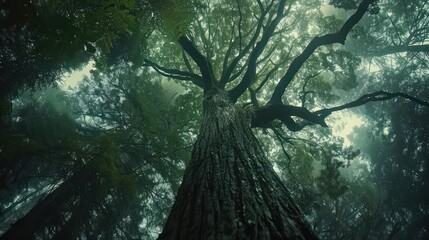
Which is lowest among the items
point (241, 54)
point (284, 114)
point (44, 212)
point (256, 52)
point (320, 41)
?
point (44, 212)

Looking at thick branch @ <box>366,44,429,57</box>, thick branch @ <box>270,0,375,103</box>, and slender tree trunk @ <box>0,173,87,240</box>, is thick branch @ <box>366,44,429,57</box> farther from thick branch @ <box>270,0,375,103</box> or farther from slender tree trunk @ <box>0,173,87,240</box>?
slender tree trunk @ <box>0,173,87,240</box>

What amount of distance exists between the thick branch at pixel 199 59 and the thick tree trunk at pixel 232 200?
3173 mm

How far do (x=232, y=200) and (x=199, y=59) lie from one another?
14.8 ft

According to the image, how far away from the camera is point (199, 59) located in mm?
5941

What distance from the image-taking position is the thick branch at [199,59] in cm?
569

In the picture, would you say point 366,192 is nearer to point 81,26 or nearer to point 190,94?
point 190,94

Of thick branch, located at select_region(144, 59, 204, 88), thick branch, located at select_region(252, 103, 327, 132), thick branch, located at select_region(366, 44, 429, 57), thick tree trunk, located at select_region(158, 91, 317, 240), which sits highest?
thick branch, located at select_region(366, 44, 429, 57)

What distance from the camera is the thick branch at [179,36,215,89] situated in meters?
5.69

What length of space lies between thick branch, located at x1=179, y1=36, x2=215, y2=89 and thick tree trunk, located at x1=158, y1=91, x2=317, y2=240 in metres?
3.17

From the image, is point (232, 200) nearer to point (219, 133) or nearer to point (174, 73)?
point (219, 133)

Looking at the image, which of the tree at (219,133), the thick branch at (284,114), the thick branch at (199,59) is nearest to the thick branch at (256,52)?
the tree at (219,133)

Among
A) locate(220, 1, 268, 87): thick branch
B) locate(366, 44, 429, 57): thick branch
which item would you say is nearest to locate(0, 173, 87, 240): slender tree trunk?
locate(220, 1, 268, 87): thick branch

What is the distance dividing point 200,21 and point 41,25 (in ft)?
20.3

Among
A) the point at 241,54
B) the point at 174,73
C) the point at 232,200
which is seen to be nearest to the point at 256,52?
the point at 241,54
